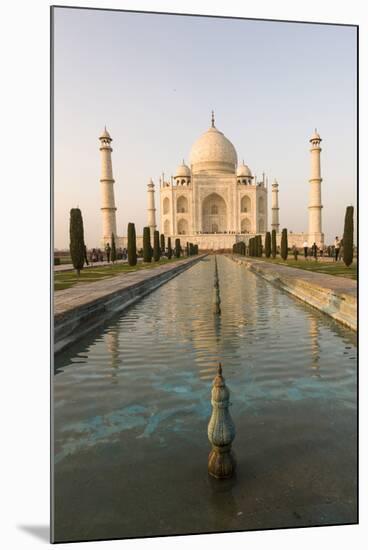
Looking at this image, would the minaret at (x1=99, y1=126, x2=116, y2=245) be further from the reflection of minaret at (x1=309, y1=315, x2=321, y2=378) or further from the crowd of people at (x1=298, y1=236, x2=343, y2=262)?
the reflection of minaret at (x1=309, y1=315, x2=321, y2=378)

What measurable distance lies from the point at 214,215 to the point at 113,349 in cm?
4204

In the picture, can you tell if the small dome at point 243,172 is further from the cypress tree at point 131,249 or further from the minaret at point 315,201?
the cypress tree at point 131,249

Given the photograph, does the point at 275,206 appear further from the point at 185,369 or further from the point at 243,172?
the point at 185,369

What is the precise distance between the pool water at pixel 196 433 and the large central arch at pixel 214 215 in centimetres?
4100

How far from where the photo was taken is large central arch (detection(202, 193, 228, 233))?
148 ft

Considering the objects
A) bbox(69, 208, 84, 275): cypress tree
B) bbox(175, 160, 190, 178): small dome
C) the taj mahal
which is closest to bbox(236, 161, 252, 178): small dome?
the taj mahal

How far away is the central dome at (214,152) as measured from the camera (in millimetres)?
42688

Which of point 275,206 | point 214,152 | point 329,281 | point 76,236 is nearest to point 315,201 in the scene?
point 275,206

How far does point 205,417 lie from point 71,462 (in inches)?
34.1

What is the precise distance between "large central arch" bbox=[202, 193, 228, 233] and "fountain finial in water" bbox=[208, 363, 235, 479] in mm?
43387

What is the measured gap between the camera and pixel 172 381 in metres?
3.27

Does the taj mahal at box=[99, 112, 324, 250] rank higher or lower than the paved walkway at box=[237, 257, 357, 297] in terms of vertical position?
higher

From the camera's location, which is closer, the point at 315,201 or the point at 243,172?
the point at 315,201

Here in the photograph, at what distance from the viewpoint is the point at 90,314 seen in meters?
5.32
